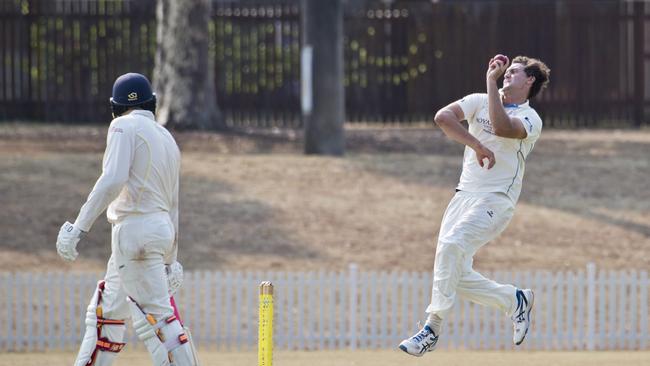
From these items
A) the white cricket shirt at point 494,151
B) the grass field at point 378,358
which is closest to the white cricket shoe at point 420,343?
the white cricket shirt at point 494,151

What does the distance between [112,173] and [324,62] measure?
12.4 m

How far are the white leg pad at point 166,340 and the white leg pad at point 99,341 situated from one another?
283mm

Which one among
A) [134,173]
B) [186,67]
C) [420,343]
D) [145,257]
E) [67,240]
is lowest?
[420,343]

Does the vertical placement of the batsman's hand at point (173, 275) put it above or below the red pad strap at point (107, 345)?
above

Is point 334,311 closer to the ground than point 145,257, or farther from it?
closer to the ground

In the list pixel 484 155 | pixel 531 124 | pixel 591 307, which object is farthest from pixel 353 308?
pixel 531 124

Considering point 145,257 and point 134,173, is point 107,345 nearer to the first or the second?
point 145,257

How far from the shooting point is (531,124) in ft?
30.4

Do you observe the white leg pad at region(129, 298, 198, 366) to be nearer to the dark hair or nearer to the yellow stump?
the yellow stump

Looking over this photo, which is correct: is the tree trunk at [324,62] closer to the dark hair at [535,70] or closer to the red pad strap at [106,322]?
the dark hair at [535,70]

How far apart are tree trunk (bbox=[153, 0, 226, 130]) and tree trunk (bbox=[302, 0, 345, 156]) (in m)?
A: 2.62

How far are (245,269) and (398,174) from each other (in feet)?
12.9

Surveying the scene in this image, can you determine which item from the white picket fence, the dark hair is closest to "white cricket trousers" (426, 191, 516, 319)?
the dark hair

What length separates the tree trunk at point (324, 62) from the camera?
2045 centimetres
